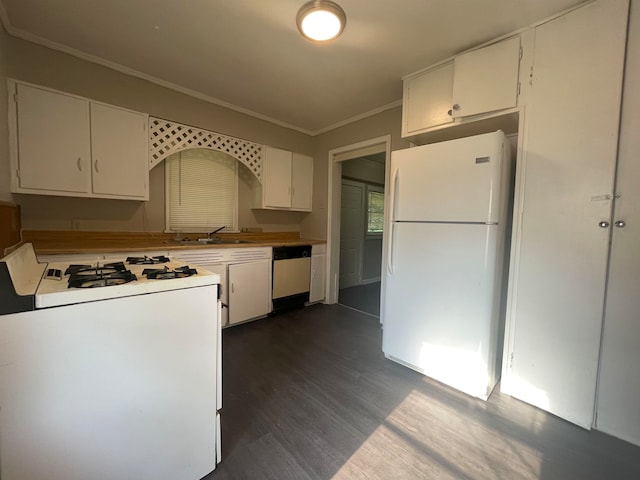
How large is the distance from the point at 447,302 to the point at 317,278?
204 centimetres

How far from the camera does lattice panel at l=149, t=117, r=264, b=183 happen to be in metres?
2.56

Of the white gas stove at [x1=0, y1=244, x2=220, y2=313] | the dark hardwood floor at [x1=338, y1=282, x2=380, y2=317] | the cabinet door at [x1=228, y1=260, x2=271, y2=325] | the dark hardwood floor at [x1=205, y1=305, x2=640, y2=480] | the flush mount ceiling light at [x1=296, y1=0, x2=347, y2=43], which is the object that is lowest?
the dark hardwood floor at [x1=205, y1=305, x2=640, y2=480]

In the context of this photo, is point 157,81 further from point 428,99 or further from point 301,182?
point 428,99

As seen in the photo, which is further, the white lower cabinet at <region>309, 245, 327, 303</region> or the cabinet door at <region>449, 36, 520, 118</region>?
the white lower cabinet at <region>309, 245, 327, 303</region>

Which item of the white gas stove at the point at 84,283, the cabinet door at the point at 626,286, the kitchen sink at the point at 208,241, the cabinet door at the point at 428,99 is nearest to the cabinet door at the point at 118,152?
the kitchen sink at the point at 208,241

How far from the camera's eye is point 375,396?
180 centimetres

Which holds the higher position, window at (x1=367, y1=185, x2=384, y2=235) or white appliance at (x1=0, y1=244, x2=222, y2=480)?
window at (x1=367, y1=185, x2=384, y2=235)

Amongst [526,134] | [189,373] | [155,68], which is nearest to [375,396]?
[189,373]

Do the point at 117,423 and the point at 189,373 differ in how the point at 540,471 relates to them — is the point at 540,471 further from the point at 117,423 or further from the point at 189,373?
the point at 117,423

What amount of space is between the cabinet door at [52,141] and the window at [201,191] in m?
0.75

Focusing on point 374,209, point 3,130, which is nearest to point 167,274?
point 3,130

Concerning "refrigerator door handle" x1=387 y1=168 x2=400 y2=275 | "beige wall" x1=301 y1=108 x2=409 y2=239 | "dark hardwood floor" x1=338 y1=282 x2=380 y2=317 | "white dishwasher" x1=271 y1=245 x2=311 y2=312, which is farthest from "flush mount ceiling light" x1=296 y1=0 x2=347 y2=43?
"dark hardwood floor" x1=338 y1=282 x2=380 y2=317

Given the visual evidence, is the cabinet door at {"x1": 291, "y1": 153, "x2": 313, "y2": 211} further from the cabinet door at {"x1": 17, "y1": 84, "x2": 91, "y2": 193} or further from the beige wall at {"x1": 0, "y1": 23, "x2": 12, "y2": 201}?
the beige wall at {"x1": 0, "y1": 23, "x2": 12, "y2": 201}

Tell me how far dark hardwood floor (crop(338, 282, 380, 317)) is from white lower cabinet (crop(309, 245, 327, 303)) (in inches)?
15.8
